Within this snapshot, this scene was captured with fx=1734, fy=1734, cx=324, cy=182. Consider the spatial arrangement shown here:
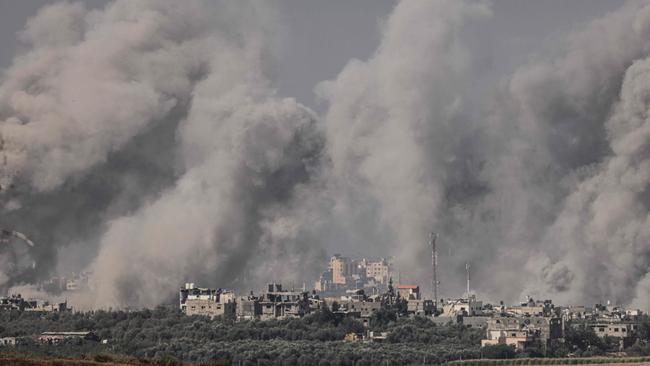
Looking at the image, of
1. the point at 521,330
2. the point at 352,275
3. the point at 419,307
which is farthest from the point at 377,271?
the point at 521,330

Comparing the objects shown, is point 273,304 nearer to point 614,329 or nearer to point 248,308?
point 248,308

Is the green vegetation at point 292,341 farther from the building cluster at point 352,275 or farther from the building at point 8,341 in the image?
the building cluster at point 352,275

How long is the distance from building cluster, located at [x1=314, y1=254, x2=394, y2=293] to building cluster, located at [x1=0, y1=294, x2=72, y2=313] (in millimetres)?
39194

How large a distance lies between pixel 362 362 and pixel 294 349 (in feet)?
9.98

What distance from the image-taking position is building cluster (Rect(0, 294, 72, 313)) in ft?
259

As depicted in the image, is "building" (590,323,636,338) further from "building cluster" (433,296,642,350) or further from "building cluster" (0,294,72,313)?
"building cluster" (0,294,72,313)

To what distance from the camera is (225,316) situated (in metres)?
80.5

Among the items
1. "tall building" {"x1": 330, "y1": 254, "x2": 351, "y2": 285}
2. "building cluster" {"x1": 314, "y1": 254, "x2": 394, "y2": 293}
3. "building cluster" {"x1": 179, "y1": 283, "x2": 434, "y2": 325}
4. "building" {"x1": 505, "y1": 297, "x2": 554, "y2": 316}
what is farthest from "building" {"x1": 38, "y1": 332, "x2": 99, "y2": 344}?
"tall building" {"x1": 330, "y1": 254, "x2": 351, "y2": 285}

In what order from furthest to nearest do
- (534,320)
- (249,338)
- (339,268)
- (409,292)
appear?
(339,268) → (409,292) → (534,320) → (249,338)

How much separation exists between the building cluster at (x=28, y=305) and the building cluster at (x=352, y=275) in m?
39.2

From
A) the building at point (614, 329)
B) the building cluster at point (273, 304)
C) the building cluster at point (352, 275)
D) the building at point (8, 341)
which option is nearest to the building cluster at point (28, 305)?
the building cluster at point (273, 304)

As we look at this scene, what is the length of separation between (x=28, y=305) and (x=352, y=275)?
209ft

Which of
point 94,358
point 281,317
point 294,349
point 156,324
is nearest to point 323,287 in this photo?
point 281,317

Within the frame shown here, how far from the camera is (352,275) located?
142125mm
